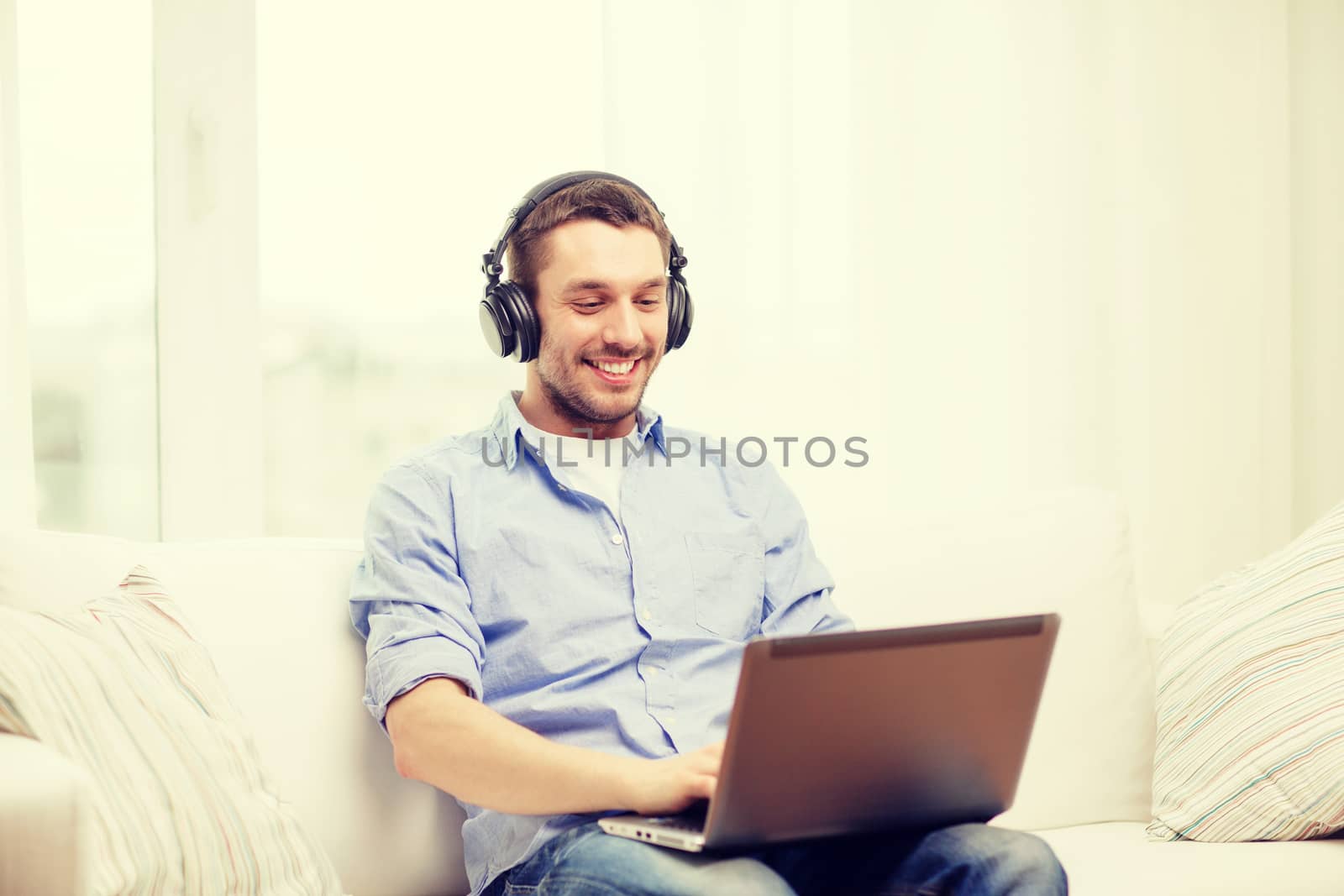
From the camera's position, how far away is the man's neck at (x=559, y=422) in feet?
5.41

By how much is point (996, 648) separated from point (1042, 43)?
6.54 ft

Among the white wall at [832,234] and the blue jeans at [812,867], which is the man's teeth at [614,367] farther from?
the white wall at [832,234]

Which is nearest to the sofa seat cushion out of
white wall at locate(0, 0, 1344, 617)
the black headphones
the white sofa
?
the white sofa

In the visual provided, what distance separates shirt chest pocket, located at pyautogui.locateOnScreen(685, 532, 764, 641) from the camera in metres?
1.56

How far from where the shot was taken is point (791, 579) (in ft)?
5.37

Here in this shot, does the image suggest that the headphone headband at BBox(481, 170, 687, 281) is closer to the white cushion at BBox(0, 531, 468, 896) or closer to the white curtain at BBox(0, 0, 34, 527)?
the white cushion at BBox(0, 531, 468, 896)

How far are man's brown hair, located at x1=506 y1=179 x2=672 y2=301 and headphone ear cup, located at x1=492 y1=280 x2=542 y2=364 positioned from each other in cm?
3

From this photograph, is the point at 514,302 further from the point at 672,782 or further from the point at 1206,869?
the point at 1206,869

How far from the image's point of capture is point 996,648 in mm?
1061

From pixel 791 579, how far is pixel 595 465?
297 mm

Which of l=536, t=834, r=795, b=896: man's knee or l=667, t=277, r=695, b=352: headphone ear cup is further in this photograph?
l=667, t=277, r=695, b=352: headphone ear cup

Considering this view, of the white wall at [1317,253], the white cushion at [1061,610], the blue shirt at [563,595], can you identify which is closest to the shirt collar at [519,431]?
the blue shirt at [563,595]

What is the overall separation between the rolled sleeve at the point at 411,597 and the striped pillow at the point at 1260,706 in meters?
0.89

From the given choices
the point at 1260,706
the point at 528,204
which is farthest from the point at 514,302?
the point at 1260,706
